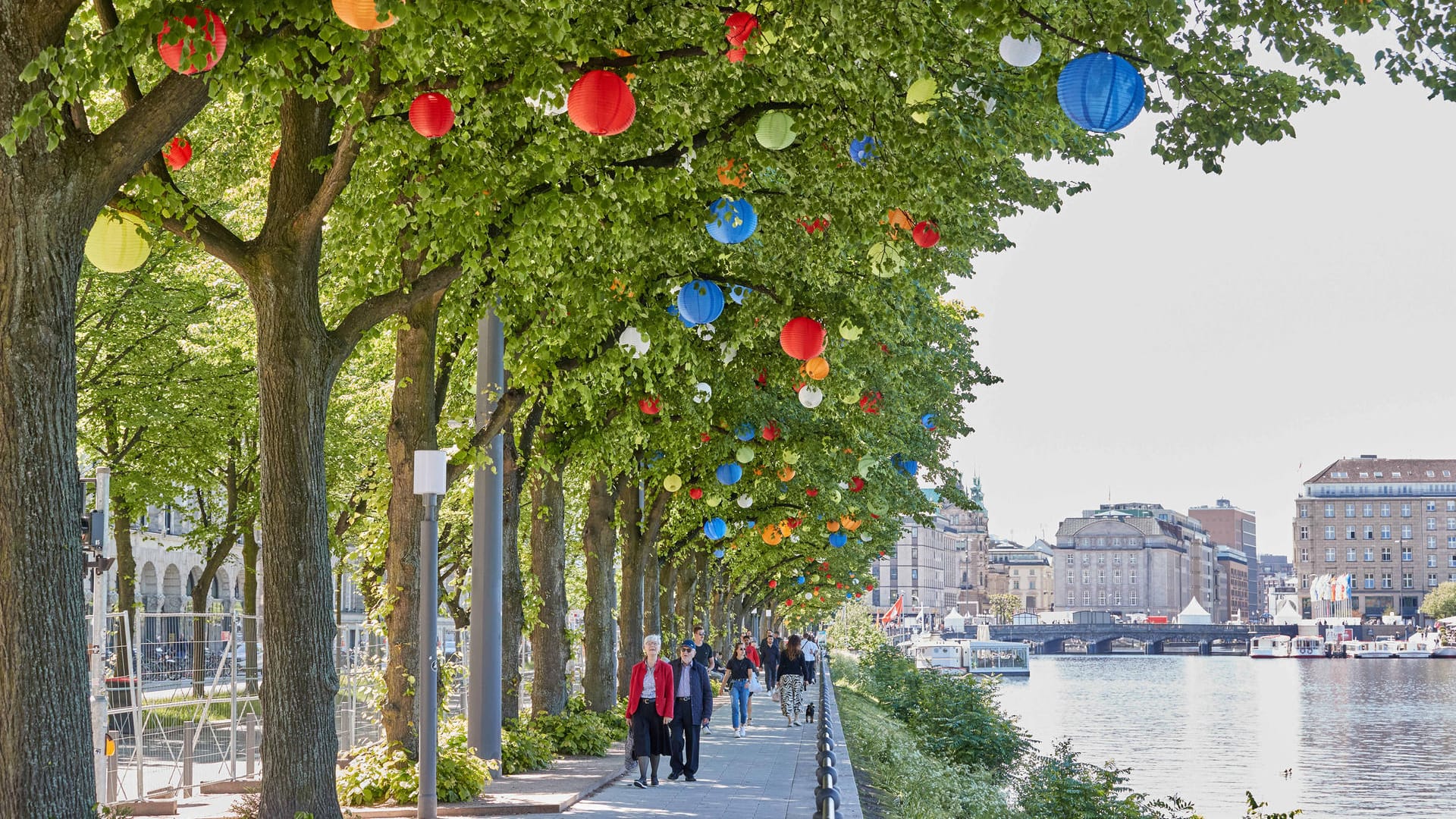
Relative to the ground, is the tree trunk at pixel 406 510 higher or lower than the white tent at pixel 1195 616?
higher

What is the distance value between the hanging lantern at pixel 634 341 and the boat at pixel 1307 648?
16135cm

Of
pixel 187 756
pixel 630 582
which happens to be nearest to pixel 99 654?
pixel 187 756

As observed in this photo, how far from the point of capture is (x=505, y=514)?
18.7m

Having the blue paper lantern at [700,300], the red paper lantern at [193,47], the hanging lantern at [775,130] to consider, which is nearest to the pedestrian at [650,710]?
→ the blue paper lantern at [700,300]

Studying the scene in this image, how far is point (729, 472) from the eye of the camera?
78.2 ft

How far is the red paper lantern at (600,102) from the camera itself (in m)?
8.80

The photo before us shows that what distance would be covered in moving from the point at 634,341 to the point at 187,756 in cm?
695

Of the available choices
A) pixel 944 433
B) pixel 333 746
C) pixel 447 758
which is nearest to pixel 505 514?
pixel 447 758

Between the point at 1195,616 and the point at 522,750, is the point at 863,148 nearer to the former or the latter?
the point at 522,750

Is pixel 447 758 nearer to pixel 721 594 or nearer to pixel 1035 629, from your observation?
pixel 721 594

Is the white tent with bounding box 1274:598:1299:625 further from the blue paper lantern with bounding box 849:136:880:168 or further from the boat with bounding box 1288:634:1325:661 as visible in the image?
the blue paper lantern with bounding box 849:136:880:168

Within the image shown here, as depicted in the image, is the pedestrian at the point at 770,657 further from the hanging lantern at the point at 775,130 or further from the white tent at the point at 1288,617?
the white tent at the point at 1288,617

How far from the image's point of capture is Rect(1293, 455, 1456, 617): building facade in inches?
7638

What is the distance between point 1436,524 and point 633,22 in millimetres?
203668
